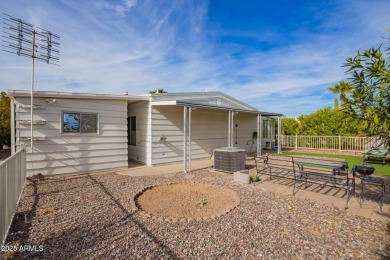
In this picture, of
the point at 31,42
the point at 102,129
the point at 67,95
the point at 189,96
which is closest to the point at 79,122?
the point at 102,129

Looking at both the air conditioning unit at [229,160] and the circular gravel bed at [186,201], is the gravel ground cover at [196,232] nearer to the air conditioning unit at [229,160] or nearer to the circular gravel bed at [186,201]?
the circular gravel bed at [186,201]

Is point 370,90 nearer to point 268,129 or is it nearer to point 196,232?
point 196,232

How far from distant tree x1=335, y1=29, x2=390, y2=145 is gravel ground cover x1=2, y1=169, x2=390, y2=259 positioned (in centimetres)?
181

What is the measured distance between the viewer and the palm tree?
8.53 feet

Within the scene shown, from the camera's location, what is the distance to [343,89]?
8.66 ft

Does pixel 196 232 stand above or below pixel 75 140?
below

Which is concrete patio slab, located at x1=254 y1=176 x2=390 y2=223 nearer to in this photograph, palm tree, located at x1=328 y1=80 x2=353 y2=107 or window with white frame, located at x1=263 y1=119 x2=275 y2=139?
palm tree, located at x1=328 y1=80 x2=353 y2=107

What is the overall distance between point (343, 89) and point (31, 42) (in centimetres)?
821

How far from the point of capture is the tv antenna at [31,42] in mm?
5777

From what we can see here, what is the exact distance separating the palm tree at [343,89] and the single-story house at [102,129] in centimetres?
534

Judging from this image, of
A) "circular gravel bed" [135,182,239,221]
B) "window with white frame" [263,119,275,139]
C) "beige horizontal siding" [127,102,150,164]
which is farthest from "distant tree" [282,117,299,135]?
"circular gravel bed" [135,182,239,221]

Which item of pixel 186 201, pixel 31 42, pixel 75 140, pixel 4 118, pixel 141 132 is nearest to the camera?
pixel 186 201

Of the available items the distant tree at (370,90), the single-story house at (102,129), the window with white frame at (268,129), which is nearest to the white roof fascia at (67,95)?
the single-story house at (102,129)

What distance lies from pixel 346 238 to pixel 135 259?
3149 mm
